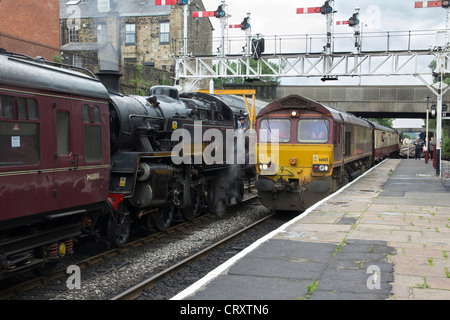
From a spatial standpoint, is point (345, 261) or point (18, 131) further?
point (345, 261)

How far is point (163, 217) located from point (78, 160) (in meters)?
3.99

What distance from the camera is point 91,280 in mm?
7152

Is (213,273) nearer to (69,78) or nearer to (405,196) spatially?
(69,78)

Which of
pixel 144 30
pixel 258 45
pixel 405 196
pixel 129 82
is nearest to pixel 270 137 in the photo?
pixel 405 196

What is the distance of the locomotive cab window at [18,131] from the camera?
18.2 feet

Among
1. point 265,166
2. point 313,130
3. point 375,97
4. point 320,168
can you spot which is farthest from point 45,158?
point 375,97

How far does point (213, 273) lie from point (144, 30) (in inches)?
1474

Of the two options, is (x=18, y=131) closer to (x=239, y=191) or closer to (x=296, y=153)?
(x=296, y=153)

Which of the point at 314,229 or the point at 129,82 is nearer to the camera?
the point at 314,229

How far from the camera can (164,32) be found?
39.6m

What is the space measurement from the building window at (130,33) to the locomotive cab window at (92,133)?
115 ft

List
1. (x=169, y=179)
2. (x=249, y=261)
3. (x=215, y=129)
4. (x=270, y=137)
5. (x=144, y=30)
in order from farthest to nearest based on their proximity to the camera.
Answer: (x=144, y=30) → (x=270, y=137) → (x=215, y=129) → (x=169, y=179) → (x=249, y=261)

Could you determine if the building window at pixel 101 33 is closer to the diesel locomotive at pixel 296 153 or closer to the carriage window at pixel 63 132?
the diesel locomotive at pixel 296 153

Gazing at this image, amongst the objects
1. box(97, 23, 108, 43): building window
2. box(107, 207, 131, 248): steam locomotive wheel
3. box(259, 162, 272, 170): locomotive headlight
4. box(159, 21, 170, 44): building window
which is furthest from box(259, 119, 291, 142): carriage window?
box(159, 21, 170, 44): building window
